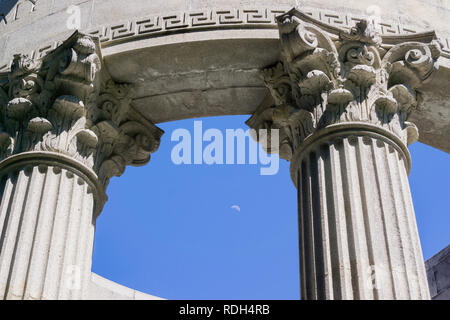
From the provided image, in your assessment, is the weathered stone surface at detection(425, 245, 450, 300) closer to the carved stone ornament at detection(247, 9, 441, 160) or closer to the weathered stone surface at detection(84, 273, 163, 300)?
the weathered stone surface at detection(84, 273, 163, 300)

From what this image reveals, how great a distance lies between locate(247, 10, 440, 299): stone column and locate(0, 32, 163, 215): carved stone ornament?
4.20 m

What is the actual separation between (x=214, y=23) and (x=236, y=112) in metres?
3.03


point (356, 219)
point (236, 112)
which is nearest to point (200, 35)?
point (236, 112)

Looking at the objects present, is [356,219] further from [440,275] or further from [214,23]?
[440,275]

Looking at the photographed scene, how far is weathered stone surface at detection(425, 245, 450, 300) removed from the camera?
31.9 m

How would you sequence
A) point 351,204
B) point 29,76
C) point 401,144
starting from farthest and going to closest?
point 29,76
point 401,144
point 351,204

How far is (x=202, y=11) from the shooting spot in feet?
77.7

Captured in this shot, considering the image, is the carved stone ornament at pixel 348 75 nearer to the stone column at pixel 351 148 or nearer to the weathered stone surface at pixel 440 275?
the stone column at pixel 351 148

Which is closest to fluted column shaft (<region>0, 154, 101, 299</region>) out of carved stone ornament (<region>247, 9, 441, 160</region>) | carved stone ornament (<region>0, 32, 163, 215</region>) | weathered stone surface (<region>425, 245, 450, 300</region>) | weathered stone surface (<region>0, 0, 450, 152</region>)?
carved stone ornament (<region>0, 32, 163, 215</region>)

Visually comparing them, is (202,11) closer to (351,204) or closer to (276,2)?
(276,2)

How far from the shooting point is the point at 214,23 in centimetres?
2327

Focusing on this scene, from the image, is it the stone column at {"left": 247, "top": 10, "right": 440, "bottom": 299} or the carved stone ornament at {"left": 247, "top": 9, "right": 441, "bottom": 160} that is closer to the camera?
the stone column at {"left": 247, "top": 10, "right": 440, "bottom": 299}
